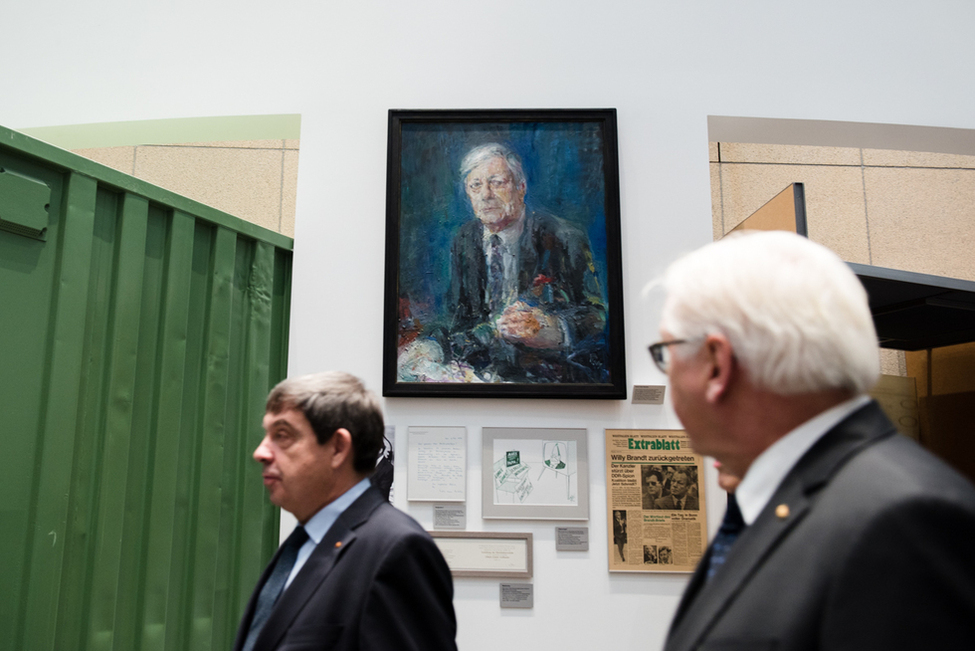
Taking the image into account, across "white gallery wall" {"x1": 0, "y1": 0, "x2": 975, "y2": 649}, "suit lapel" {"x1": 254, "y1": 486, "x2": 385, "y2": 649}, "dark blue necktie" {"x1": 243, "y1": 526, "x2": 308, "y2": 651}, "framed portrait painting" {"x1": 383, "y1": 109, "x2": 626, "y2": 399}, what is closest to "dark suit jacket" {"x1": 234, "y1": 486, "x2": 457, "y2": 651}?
"suit lapel" {"x1": 254, "y1": 486, "x2": 385, "y2": 649}

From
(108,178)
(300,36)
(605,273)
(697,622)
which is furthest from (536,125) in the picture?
(697,622)

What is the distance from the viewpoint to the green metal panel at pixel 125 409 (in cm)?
254

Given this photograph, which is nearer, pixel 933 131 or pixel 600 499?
pixel 600 499

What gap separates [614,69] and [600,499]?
228cm

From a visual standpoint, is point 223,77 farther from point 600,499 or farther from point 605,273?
point 600,499

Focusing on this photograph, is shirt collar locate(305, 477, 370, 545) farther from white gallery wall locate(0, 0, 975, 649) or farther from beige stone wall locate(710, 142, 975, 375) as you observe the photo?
beige stone wall locate(710, 142, 975, 375)

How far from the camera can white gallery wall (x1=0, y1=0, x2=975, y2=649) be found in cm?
382

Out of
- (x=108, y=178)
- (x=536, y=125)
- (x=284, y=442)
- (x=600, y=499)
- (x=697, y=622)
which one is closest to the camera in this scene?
(x=697, y=622)

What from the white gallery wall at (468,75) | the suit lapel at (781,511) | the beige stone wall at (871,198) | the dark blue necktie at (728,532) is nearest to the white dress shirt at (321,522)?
the dark blue necktie at (728,532)

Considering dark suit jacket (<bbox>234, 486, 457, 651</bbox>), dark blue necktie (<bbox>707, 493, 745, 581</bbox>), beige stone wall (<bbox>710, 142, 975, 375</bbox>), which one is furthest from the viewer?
beige stone wall (<bbox>710, 142, 975, 375</bbox>)

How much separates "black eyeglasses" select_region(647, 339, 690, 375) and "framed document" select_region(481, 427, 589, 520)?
238cm

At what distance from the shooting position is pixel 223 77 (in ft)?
13.2

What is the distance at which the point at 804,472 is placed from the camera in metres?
1.00

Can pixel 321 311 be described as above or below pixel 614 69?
below
